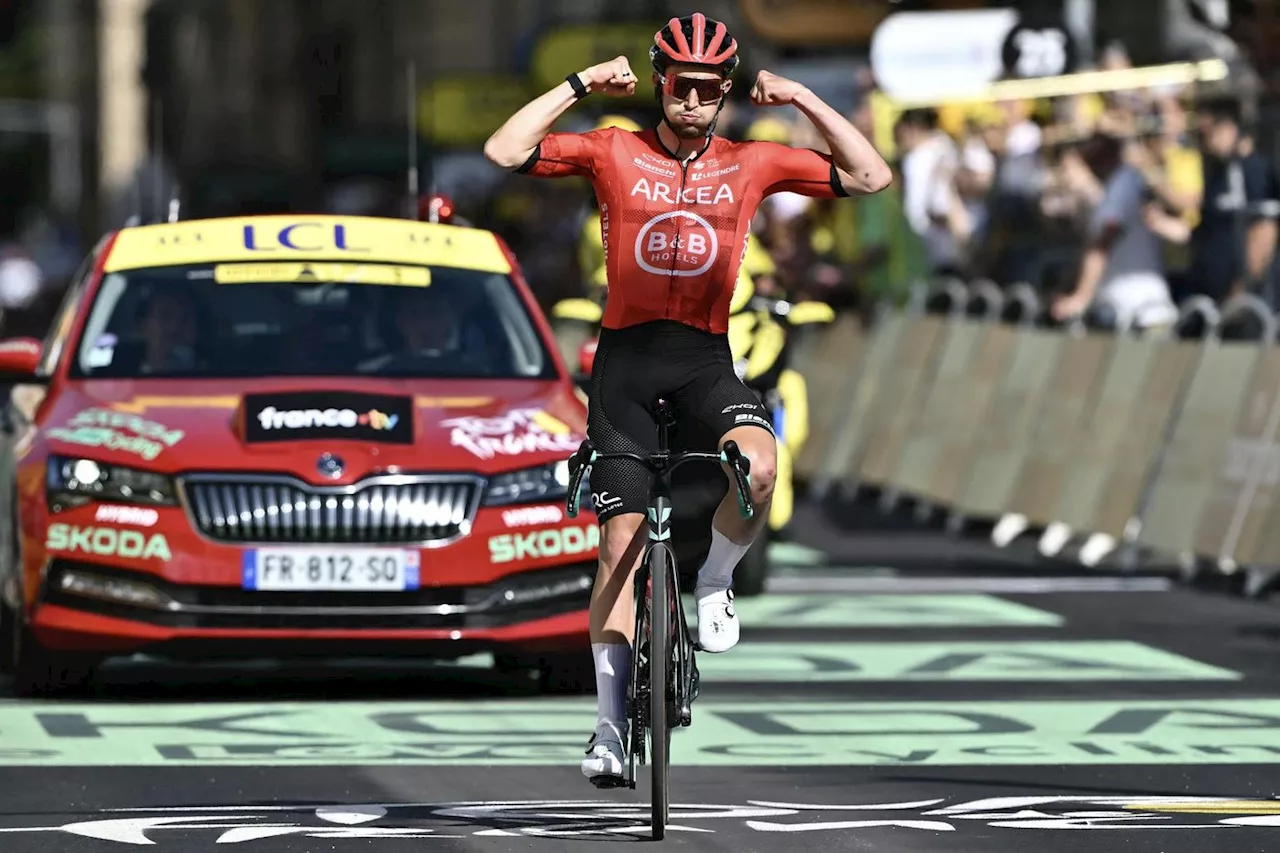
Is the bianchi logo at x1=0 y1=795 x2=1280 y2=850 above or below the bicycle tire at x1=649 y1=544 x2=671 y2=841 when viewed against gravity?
below

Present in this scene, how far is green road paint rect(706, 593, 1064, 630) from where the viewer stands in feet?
48.6

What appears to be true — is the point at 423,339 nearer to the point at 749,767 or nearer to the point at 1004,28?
the point at 749,767

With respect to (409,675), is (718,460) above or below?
above

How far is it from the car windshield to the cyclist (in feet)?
11.9

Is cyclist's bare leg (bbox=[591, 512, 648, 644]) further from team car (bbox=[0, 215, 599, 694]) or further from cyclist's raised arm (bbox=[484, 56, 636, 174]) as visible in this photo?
team car (bbox=[0, 215, 599, 694])

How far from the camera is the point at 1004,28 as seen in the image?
26.7 m

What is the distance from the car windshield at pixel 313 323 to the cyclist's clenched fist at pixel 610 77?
3815 mm

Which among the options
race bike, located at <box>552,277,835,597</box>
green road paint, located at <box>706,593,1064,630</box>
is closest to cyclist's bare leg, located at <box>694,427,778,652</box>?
race bike, located at <box>552,277,835,597</box>

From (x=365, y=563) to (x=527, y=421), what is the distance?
924 mm

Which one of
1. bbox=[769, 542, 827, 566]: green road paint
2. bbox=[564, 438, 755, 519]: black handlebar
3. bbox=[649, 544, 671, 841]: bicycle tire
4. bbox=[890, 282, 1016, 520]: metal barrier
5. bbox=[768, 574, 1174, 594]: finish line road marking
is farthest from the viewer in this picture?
bbox=[890, 282, 1016, 520]: metal barrier

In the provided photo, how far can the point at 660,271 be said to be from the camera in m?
8.97

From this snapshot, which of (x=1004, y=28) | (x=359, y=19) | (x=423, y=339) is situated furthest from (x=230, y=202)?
(x=423, y=339)

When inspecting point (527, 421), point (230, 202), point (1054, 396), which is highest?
point (527, 421)

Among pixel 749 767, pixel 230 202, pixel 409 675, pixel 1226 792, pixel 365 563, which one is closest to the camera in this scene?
pixel 1226 792
